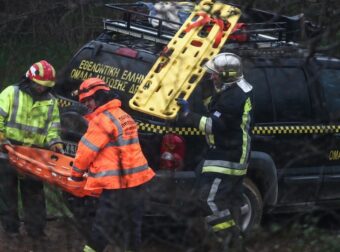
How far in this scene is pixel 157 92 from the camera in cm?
713

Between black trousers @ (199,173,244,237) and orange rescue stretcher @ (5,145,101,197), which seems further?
black trousers @ (199,173,244,237)

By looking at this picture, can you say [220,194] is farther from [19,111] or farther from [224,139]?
[19,111]

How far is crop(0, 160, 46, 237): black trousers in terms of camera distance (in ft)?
24.4

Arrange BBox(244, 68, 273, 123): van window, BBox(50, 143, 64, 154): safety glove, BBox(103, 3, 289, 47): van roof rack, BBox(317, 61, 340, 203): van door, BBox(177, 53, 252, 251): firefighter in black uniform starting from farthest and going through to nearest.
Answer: BBox(317, 61, 340, 203): van door
BBox(244, 68, 273, 123): van window
BBox(50, 143, 64, 154): safety glove
BBox(103, 3, 289, 47): van roof rack
BBox(177, 53, 252, 251): firefighter in black uniform

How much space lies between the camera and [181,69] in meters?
6.77

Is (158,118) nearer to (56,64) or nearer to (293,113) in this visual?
(293,113)

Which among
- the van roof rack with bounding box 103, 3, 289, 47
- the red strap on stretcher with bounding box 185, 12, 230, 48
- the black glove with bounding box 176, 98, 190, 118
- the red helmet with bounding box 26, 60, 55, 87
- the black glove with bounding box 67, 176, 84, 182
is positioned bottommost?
the black glove with bounding box 67, 176, 84, 182

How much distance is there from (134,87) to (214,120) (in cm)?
93

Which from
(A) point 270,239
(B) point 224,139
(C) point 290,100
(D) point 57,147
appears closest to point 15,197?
(D) point 57,147

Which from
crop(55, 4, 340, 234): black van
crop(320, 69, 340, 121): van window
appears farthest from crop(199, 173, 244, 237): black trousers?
crop(320, 69, 340, 121): van window

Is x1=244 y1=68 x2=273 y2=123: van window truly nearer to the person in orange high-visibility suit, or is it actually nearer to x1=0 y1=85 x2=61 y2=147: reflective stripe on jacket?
the person in orange high-visibility suit

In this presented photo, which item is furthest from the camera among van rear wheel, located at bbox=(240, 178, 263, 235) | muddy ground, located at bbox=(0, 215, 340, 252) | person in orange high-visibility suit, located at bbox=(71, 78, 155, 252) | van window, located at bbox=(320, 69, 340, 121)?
van window, located at bbox=(320, 69, 340, 121)

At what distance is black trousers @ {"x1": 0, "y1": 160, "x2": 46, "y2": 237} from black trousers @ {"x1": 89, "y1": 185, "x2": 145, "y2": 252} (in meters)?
0.77

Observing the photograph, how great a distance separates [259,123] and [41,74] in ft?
6.46
